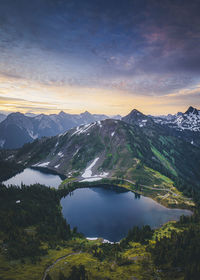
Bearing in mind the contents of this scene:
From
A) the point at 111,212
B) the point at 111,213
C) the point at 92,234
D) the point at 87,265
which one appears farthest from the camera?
the point at 111,212

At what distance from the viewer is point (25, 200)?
119 metres

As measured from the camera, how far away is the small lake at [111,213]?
311ft

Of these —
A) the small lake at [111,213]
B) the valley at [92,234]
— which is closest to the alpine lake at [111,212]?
the small lake at [111,213]

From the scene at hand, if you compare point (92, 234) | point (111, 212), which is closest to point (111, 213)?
point (111, 212)

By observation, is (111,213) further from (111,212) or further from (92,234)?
(92,234)

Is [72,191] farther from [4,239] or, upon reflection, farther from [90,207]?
[4,239]

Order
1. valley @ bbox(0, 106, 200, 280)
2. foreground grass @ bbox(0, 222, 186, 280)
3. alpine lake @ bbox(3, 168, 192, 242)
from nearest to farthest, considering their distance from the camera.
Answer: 1. foreground grass @ bbox(0, 222, 186, 280)
2. valley @ bbox(0, 106, 200, 280)
3. alpine lake @ bbox(3, 168, 192, 242)

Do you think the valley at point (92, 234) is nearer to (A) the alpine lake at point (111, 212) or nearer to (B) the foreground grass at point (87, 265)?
(B) the foreground grass at point (87, 265)

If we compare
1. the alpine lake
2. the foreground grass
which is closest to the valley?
the foreground grass

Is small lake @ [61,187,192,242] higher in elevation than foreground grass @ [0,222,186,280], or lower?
lower

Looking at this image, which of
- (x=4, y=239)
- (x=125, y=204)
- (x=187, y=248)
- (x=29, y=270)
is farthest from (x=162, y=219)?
(x=4, y=239)

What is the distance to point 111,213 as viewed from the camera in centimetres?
11256

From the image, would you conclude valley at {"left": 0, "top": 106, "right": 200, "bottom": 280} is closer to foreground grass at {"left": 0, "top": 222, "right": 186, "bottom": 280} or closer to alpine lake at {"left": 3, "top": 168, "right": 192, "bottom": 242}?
foreground grass at {"left": 0, "top": 222, "right": 186, "bottom": 280}

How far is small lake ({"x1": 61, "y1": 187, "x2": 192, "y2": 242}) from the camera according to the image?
9475 cm
